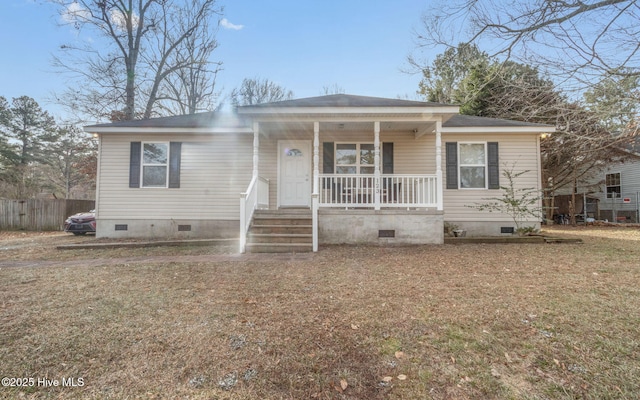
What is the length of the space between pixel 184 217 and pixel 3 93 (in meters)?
24.2

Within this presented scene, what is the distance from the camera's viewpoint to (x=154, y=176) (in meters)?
8.52

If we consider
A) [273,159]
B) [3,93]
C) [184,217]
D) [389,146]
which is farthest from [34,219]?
[3,93]

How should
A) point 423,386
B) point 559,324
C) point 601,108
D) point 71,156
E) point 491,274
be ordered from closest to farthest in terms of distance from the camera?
1. point 423,386
2. point 559,324
3. point 491,274
4. point 601,108
5. point 71,156

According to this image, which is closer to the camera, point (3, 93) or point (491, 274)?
point (491, 274)

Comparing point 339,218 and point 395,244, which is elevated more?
point 339,218

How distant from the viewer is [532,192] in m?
8.15

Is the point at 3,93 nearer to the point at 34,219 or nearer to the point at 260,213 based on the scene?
the point at 34,219

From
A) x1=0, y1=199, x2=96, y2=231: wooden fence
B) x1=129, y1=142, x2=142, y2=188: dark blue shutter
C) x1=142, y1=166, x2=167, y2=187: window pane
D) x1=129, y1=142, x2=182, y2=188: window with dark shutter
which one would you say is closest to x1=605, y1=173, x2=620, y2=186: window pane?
x1=129, y1=142, x2=182, y2=188: window with dark shutter

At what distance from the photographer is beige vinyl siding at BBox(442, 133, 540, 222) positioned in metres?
8.34

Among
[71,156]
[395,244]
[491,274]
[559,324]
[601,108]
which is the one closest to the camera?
[559,324]

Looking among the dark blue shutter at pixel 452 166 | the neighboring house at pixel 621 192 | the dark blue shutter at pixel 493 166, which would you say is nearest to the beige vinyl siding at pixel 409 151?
the dark blue shutter at pixel 452 166

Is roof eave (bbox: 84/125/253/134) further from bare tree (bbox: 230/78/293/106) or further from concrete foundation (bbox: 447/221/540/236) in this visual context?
bare tree (bbox: 230/78/293/106)

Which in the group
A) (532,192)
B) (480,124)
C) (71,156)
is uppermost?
(71,156)

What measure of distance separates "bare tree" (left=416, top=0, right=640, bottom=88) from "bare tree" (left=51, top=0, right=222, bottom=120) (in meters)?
14.4
